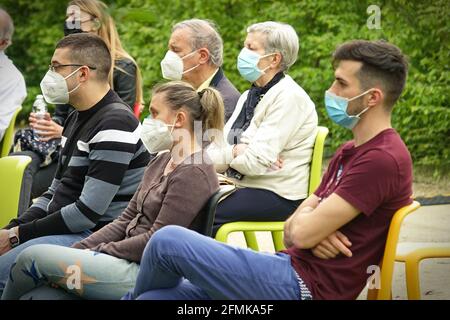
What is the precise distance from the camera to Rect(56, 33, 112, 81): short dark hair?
17.8 feet

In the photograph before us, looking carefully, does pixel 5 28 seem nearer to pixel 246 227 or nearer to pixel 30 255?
pixel 246 227

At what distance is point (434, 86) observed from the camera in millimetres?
9492

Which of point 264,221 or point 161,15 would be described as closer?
point 264,221

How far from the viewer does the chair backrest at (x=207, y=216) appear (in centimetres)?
463

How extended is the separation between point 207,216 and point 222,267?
1.94 feet

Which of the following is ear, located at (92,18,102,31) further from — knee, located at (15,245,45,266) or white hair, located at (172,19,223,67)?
knee, located at (15,245,45,266)

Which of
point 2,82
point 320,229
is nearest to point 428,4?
point 2,82

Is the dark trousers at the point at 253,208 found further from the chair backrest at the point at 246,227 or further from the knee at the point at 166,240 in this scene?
the knee at the point at 166,240

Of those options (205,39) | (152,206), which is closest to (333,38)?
(205,39)

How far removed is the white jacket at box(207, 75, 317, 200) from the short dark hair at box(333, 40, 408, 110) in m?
1.39

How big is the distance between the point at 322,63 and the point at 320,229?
635cm

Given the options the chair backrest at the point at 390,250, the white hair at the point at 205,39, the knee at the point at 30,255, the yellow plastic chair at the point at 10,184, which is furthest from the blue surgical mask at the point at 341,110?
the white hair at the point at 205,39

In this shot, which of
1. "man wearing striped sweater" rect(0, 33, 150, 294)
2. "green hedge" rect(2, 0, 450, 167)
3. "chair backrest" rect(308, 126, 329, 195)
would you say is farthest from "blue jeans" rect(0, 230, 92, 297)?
Result: "green hedge" rect(2, 0, 450, 167)
